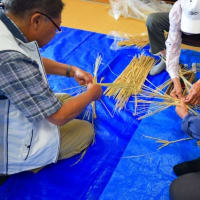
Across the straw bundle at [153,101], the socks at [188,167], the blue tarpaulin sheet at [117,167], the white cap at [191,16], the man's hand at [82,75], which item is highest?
the white cap at [191,16]

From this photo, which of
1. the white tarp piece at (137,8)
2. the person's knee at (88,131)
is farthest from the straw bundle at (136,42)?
the person's knee at (88,131)

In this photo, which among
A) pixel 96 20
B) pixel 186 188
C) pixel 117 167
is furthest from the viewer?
pixel 96 20

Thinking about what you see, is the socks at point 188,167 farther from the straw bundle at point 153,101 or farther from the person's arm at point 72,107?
the person's arm at point 72,107

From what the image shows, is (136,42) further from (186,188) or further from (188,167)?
(186,188)

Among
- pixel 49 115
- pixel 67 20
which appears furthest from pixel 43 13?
pixel 67 20

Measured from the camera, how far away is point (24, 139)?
139 cm

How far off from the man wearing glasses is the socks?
27.0 inches

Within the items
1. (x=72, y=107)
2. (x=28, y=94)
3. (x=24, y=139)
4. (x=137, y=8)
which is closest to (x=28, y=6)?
(x=28, y=94)

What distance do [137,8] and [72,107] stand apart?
2476mm

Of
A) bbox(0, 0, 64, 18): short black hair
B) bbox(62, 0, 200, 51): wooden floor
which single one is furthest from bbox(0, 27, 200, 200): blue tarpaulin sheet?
bbox(62, 0, 200, 51): wooden floor

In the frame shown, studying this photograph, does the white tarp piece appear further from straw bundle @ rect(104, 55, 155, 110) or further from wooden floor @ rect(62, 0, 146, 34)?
straw bundle @ rect(104, 55, 155, 110)

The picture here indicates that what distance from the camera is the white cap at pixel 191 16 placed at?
152cm

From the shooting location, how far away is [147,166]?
1.65 meters

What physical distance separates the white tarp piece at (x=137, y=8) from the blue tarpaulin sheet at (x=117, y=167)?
67.2 inches
